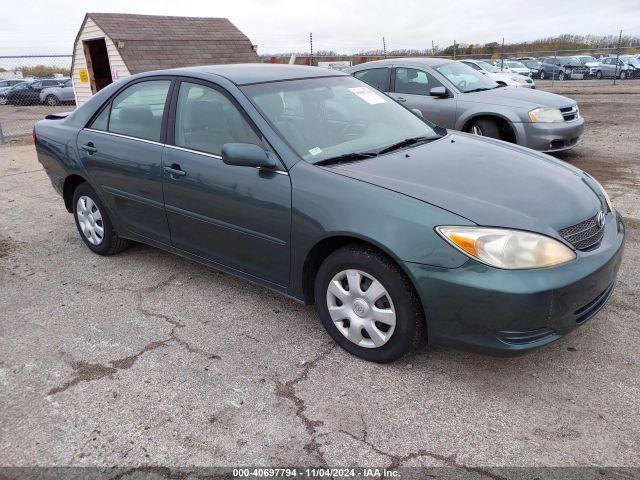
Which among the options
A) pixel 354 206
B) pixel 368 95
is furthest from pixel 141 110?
pixel 354 206

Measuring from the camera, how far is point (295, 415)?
2588 millimetres

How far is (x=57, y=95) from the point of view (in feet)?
77.5

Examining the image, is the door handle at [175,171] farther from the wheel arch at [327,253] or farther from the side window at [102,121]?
the wheel arch at [327,253]

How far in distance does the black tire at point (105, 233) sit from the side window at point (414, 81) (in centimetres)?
505

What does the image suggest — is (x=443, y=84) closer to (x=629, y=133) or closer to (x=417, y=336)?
(x=629, y=133)

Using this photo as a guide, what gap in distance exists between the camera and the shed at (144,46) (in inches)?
549

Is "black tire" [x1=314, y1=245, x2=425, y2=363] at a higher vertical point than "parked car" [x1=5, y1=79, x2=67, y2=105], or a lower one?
lower

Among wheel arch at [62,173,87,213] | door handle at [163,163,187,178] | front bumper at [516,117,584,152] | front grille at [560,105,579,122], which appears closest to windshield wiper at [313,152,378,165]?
door handle at [163,163,187,178]

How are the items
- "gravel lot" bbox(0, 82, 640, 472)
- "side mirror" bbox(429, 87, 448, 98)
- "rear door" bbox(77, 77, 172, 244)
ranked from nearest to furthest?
"gravel lot" bbox(0, 82, 640, 472), "rear door" bbox(77, 77, 172, 244), "side mirror" bbox(429, 87, 448, 98)

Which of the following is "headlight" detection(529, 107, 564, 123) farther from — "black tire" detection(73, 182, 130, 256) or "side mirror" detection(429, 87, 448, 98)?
"black tire" detection(73, 182, 130, 256)

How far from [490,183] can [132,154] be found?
2.53 meters

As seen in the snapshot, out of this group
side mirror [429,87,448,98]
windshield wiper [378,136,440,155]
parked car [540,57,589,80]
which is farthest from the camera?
parked car [540,57,589,80]

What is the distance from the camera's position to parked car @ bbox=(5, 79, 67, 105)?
2548cm

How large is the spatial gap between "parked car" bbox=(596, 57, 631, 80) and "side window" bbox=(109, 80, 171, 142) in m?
27.6
